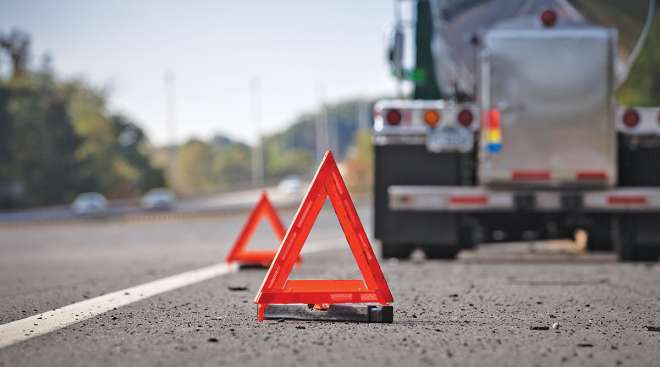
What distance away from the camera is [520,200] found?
1133cm

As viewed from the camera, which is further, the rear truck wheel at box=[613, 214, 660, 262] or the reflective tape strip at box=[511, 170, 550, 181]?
the rear truck wheel at box=[613, 214, 660, 262]

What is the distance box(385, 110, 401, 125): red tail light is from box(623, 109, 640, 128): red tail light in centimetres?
235

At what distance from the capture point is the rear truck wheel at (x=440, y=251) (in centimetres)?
1201

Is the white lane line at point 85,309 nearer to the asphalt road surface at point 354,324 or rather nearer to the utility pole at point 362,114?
the asphalt road surface at point 354,324

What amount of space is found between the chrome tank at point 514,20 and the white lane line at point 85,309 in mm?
3810

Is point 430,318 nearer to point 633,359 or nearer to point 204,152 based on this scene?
point 633,359

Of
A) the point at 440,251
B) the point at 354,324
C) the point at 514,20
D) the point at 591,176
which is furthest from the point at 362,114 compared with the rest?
the point at 354,324

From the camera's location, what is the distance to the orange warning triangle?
20.7 ft

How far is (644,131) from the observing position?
37.1ft

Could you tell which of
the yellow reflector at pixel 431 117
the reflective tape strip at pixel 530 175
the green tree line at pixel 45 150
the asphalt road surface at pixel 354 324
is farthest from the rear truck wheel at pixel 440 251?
the green tree line at pixel 45 150

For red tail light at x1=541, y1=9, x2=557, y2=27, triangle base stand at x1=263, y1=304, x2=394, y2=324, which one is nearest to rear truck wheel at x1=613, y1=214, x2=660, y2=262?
red tail light at x1=541, y1=9, x2=557, y2=27

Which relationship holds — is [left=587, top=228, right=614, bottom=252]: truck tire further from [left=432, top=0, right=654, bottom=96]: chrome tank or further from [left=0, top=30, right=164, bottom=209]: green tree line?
[left=0, top=30, right=164, bottom=209]: green tree line

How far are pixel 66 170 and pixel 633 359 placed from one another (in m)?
70.7

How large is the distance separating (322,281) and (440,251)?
19.2 feet
